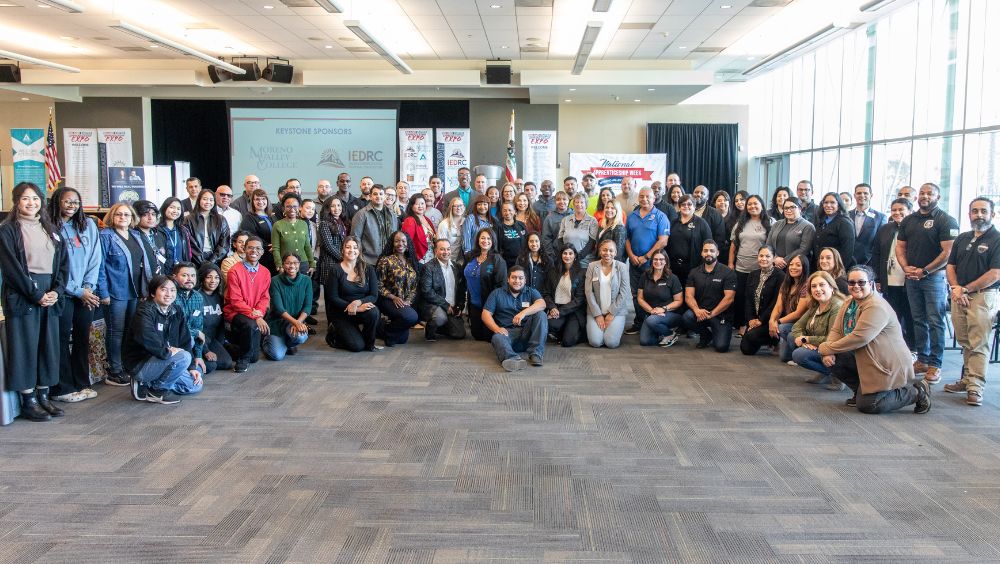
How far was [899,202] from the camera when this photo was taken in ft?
19.4

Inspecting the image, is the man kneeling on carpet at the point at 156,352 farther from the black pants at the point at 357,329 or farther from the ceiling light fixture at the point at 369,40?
the ceiling light fixture at the point at 369,40

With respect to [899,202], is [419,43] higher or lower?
higher

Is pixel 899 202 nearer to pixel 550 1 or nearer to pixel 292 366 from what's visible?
pixel 550 1

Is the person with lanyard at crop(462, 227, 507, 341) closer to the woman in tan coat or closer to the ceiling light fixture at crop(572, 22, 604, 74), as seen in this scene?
the ceiling light fixture at crop(572, 22, 604, 74)

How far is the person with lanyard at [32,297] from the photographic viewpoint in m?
4.25

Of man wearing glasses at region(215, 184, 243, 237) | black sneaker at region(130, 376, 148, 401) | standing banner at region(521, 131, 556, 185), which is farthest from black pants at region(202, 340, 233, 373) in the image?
standing banner at region(521, 131, 556, 185)

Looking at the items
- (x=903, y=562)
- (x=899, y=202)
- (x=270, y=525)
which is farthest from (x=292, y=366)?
A: (x=899, y=202)

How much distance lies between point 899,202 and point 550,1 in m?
4.50

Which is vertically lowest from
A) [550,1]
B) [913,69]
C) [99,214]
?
[99,214]

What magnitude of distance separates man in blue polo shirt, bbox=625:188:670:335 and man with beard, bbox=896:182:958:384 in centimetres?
A: 224

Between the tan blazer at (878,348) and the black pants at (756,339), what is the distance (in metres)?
1.60

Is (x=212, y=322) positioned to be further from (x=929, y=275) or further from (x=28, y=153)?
(x=28, y=153)

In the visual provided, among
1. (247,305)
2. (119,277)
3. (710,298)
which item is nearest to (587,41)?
(710,298)

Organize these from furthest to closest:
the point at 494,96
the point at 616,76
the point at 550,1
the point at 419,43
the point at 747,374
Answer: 1. the point at 494,96
2. the point at 616,76
3. the point at 419,43
4. the point at 550,1
5. the point at 747,374
